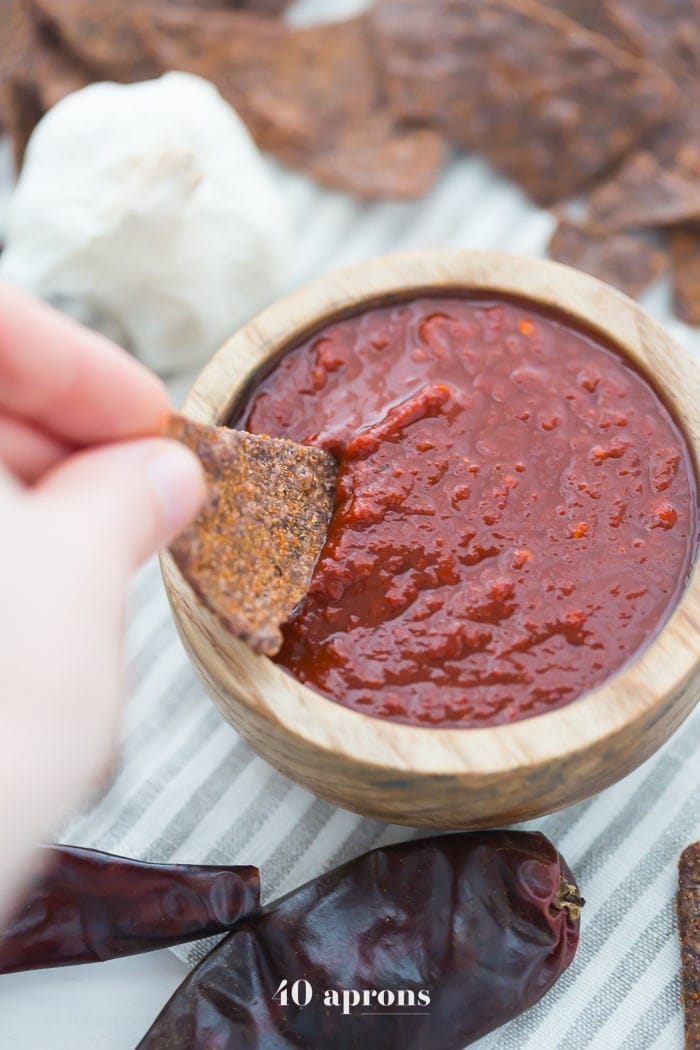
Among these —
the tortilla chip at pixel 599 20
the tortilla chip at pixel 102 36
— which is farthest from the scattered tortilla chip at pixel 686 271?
the tortilla chip at pixel 102 36

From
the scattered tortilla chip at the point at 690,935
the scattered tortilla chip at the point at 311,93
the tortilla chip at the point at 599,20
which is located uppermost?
the tortilla chip at the point at 599,20

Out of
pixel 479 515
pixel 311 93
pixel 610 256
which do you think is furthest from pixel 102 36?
pixel 479 515

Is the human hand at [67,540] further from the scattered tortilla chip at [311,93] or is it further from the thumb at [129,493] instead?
the scattered tortilla chip at [311,93]

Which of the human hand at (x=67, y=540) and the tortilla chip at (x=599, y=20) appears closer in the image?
the human hand at (x=67, y=540)

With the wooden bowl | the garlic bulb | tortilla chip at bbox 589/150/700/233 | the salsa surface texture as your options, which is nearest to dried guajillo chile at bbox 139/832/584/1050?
the wooden bowl

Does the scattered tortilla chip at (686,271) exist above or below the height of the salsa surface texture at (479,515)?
above

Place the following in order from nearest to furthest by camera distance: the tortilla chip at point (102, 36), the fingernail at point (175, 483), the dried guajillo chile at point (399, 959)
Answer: the fingernail at point (175, 483)
the dried guajillo chile at point (399, 959)
the tortilla chip at point (102, 36)

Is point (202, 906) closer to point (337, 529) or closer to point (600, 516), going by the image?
point (337, 529)

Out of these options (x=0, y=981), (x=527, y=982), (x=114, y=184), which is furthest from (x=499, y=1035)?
(x=114, y=184)

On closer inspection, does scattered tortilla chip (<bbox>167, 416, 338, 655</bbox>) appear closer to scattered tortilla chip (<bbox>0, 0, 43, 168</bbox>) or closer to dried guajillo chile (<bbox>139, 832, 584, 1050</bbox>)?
dried guajillo chile (<bbox>139, 832, 584, 1050</bbox>)
